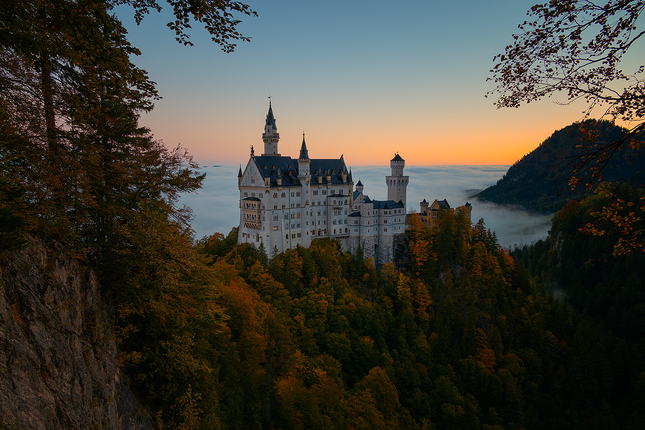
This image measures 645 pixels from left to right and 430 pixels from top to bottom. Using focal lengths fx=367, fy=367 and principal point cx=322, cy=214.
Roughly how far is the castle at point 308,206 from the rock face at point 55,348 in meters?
38.9

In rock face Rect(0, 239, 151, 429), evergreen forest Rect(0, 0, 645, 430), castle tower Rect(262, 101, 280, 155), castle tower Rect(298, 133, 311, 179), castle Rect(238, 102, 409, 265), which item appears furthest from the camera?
castle tower Rect(262, 101, 280, 155)

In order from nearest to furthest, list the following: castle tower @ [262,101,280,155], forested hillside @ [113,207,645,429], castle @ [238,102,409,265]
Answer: forested hillside @ [113,207,645,429], castle @ [238,102,409,265], castle tower @ [262,101,280,155]

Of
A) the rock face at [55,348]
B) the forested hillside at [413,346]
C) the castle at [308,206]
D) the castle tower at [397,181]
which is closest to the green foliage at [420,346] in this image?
the forested hillside at [413,346]

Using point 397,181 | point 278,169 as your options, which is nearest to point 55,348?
point 278,169

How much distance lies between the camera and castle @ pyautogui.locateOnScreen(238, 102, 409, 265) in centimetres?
5547

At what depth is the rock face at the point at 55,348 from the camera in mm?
9031

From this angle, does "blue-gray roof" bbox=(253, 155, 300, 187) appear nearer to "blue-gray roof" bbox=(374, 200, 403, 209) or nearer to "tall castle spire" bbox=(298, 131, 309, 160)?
"tall castle spire" bbox=(298, 131, 309, 160)

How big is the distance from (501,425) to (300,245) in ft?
124

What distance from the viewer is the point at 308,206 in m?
60.6

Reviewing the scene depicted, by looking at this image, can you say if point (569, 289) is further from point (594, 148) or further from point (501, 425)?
point (594, 148)

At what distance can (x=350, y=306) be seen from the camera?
51.8m

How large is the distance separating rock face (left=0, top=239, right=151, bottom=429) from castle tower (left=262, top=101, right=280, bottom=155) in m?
51.9

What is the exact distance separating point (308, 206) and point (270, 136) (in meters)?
14.5

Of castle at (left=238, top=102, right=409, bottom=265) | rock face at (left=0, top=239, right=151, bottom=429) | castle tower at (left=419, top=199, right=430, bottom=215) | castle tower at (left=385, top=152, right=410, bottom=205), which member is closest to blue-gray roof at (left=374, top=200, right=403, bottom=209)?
Result: castle at (left=238, top=102, right=409, bottom=265)
